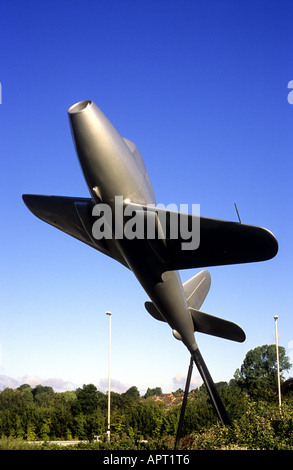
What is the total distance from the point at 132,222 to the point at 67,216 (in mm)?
2331

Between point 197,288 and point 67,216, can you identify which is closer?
point 67,216

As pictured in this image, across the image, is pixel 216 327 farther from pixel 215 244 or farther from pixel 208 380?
pixel 215 244

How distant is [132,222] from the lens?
7488 millimetres

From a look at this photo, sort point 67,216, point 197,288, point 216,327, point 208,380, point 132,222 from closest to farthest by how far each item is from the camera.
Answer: point 132,222 → point 67,216 → point 216,327 → point 208,380 → point 197,288

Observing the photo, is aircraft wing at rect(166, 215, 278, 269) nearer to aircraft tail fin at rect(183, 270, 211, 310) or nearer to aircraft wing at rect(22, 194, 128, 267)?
aircraft wing at rect(22, 194, 128, 267)

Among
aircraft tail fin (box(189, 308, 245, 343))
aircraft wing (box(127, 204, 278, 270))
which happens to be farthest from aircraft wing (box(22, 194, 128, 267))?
aircraft tail fin (box(189, 308, 245, 343))

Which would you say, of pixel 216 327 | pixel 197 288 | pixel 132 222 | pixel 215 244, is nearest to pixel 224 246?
pixel 215 244

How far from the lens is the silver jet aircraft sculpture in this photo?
6840mm

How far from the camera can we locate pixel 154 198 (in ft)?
28.1

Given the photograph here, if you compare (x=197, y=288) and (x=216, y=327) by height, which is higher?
(x=197, y=288)

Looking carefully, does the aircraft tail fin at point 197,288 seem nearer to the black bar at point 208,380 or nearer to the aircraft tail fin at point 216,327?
the aircraft tail fin at point 216,327

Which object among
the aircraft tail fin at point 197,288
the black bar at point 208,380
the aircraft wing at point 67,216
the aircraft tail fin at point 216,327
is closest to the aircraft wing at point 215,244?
the aircraft wing at point 67,216

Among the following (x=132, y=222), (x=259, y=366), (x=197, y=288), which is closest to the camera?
(x=132, y=222)
